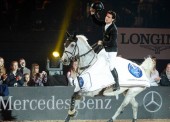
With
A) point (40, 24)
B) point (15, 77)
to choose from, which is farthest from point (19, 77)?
point (40, 24)

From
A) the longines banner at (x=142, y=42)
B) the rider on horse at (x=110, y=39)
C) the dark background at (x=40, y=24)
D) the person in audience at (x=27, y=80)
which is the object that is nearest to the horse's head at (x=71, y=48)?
the rider on horse at (x=110, y=39)

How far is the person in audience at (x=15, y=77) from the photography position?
1359cm

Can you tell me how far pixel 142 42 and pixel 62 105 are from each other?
4.41m

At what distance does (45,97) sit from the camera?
13.8 m

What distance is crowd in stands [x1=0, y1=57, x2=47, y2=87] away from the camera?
1356 centimetres

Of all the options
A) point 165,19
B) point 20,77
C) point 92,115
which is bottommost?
point 92,115

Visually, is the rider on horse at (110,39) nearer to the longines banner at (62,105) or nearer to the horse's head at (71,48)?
the horse's head at (71,48)

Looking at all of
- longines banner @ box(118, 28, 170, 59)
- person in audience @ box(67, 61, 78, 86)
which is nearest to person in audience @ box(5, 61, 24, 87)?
person in audience @ box(67, 61, 78, 86)

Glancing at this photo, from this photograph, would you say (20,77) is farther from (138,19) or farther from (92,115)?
(138,19)

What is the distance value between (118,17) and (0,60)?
4.57m

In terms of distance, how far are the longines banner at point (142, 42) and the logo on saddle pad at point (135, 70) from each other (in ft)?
13.9

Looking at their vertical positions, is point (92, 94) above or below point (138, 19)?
below

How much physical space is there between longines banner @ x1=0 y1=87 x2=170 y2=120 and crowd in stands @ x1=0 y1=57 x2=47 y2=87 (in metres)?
0.25

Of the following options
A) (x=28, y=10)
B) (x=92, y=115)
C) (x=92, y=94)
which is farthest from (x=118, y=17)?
(x=92, y=94)
